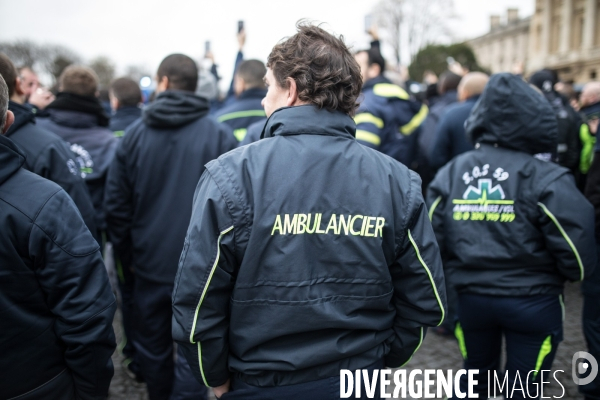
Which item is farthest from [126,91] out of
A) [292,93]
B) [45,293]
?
[292,93]

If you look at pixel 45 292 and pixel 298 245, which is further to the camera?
pixel 45 292

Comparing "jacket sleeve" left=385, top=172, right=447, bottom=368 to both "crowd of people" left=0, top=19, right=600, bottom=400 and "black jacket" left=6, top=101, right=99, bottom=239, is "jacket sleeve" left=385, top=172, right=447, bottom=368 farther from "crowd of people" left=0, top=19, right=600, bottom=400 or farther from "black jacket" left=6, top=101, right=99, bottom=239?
"black jacket" left=6, top=101, right=99, bottom=239

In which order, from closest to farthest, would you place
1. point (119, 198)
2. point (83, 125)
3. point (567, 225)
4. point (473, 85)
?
1. point (567, 225)
2. point (119, 198)
3. point (83, 125)
4. point (473, 85)

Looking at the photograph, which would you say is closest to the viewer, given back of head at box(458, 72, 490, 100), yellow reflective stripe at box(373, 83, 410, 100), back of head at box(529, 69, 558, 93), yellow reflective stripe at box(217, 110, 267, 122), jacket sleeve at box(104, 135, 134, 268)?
jacket sleeve at box(104, 135, 134, 268)

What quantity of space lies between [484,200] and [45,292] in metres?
2.33

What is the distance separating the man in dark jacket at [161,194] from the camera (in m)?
3.32

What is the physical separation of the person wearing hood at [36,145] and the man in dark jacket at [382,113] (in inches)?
99.8

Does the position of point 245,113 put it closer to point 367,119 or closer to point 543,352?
point 367,119

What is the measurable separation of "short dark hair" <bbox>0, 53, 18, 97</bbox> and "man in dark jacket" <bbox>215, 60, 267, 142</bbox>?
193 centimetres

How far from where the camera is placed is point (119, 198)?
11.4 ft

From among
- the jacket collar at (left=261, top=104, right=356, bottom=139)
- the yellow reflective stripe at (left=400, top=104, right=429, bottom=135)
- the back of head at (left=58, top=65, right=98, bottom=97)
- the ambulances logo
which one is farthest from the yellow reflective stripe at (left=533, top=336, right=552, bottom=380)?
the back of head at (left=58, top=65, right=98, bottom=97)

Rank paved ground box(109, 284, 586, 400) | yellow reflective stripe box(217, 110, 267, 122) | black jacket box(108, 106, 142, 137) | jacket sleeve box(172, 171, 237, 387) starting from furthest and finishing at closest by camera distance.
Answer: black jacket box(108, 106, 142, 137), yellow reflective stripe box(217, 110, 267, 122), paved ground box(109, 284, 586, 400), jacket sleeve box(172, 171, 237, 387)

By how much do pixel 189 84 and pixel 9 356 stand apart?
2.23 m

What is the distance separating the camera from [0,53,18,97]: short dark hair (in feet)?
9.09
